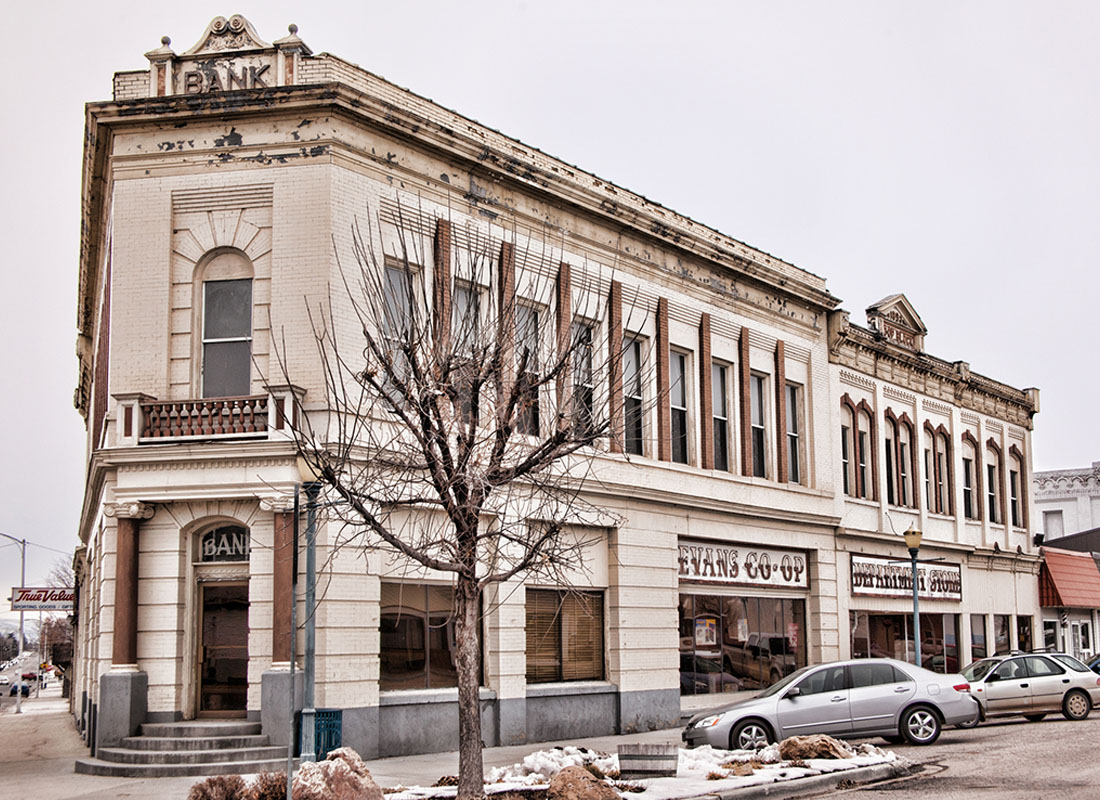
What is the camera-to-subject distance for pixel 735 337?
29.4m

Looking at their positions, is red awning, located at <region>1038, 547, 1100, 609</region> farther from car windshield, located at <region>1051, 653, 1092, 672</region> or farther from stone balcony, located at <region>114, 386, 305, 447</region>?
stone balcony, located at <region>114, 386, 305, 447</region>

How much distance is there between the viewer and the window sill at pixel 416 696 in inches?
775

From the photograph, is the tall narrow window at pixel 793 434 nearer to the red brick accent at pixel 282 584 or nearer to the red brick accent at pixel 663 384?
the red brick accent at pixel 663 384

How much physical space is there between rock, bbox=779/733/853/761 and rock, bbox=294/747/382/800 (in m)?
6.59

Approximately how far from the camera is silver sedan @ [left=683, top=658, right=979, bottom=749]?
1969 centimetres

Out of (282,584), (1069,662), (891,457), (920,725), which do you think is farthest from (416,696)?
(891,457)

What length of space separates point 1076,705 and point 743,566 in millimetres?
7534

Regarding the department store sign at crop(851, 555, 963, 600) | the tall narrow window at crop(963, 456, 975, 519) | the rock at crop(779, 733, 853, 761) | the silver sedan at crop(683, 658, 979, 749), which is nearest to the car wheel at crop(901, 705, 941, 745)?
the silver sedan at crop(683, 658, 979, 749)

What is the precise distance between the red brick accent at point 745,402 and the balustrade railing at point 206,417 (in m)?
13.3

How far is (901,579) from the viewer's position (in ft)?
115

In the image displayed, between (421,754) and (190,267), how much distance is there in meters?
8.75

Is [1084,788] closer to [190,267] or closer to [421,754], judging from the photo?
[421,754]

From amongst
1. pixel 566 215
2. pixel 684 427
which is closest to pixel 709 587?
pixel 684 427

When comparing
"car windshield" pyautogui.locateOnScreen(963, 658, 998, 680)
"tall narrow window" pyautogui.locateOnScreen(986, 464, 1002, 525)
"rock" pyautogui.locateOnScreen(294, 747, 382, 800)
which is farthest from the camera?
"tall narrow window" pyautogui.locateOnScreen(986, 464, 1002, 525)
